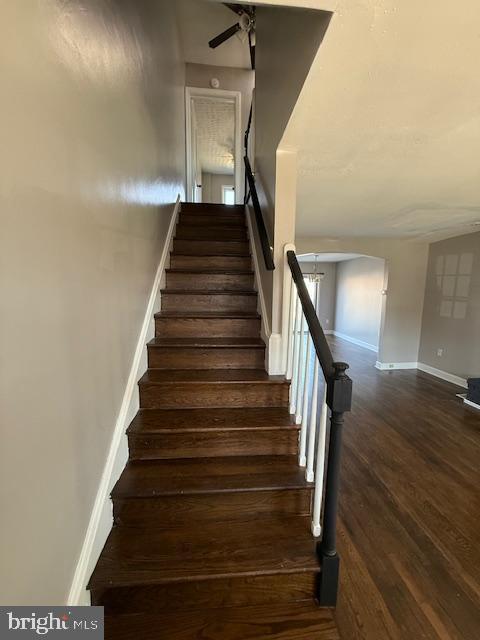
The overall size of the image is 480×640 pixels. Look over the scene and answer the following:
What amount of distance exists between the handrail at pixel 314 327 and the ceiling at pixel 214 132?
431 centimetres

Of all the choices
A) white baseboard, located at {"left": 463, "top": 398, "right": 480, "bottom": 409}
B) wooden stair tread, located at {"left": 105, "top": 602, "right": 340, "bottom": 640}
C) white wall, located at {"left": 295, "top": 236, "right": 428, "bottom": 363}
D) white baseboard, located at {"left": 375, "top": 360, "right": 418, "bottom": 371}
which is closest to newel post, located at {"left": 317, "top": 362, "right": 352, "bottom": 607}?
wooden stair tread, located at {"left": 105, "top": 602, "right": 340, "bottom": 640}

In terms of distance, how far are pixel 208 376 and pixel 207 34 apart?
4712 mm

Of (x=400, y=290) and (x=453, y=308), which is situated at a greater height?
(x=400, y=290)

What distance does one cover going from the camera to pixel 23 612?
2.58ft

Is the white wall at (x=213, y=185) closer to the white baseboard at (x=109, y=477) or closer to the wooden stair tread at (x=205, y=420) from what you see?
the white baseboard at (x=109, y=477)

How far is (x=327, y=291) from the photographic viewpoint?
907 cm

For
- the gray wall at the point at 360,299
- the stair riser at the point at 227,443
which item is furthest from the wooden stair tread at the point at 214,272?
the gray wall at the point at 360,299

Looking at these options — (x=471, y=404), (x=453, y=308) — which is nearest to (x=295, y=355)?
(x=471, y=404)

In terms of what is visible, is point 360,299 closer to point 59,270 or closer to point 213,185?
point 213,185

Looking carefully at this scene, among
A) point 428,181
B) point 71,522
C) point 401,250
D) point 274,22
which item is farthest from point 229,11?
point 71,522

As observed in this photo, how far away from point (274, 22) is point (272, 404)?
2571 millimetres

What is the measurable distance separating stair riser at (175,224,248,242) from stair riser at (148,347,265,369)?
1.55 m

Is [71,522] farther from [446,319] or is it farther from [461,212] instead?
[446,319]

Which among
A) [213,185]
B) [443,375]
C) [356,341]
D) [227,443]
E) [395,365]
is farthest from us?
[356,341]
